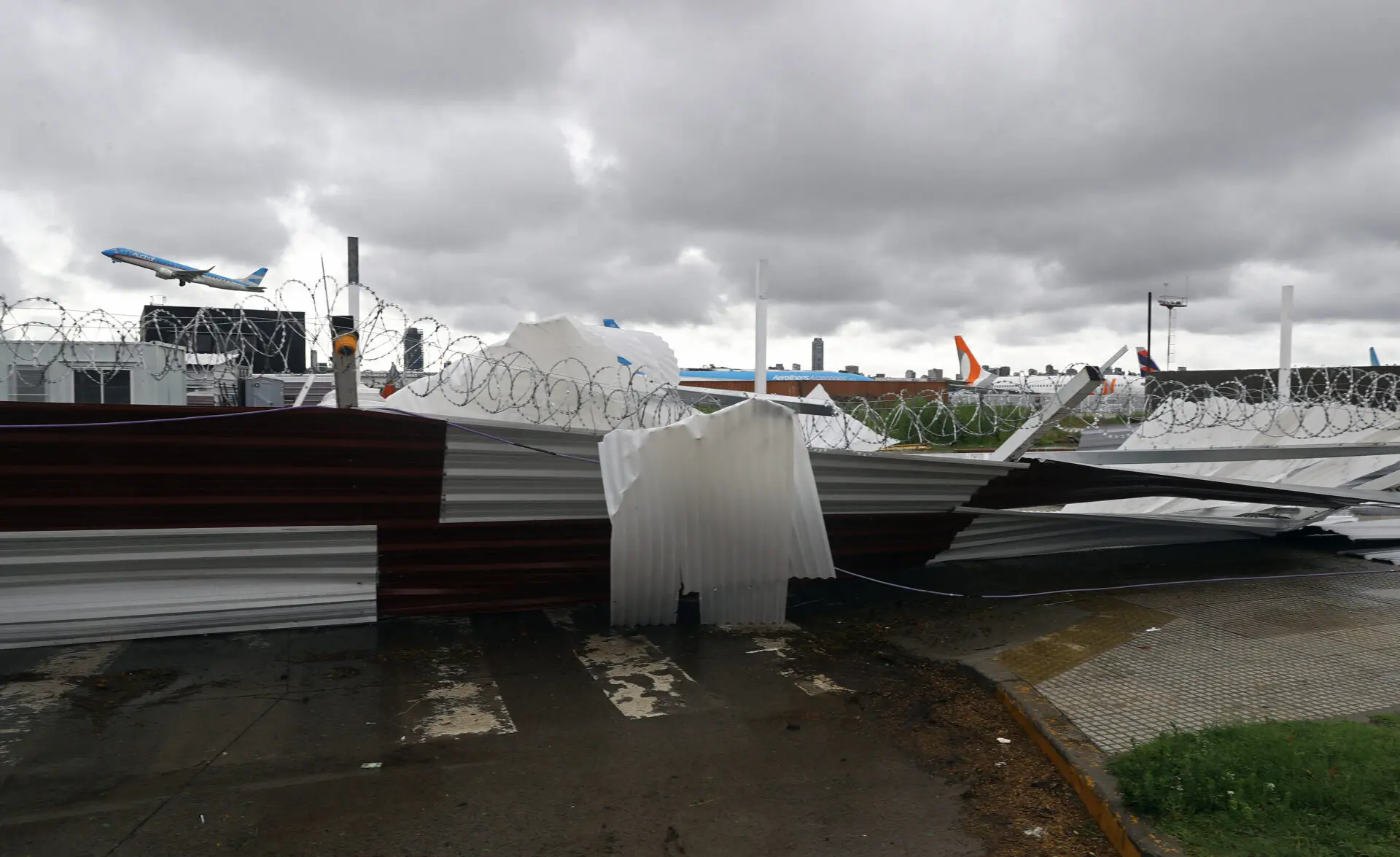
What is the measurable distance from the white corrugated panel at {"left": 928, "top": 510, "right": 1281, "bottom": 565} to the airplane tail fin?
41249 mm

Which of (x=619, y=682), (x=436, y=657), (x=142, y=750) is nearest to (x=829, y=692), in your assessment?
(x=619, y=682)

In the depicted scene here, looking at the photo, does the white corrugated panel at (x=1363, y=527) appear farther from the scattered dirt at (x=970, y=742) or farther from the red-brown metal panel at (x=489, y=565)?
the red-brown metal panel at (x=489, y=565)

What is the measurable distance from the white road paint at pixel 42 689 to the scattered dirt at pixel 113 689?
0.41 feet

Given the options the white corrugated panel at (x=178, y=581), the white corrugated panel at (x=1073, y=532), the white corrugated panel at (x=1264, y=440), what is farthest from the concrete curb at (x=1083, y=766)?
the white corrugated panel at (x=178, y=581)

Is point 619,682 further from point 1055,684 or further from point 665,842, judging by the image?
point 1055,684

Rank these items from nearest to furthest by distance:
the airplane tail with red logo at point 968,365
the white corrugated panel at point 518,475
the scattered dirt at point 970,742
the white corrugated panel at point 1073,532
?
the scattered dirt at point 970,742
the white corrugated panel at point 518,475
the white corrugated panel at point 1073,532
the airplane tail with red logo at point 968,365

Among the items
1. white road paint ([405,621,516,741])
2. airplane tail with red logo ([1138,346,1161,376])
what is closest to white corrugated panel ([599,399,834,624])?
white road paint ([405,621,516,741])

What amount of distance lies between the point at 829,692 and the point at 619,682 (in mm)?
1554

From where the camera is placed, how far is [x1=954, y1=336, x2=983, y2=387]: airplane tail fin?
55188mm

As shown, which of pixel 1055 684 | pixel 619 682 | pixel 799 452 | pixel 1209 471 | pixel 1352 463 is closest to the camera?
pixel 1055 684

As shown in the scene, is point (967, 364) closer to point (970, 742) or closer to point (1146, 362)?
point (1146, 362)

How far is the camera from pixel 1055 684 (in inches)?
247

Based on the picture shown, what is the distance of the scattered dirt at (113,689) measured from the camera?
6.02 metres

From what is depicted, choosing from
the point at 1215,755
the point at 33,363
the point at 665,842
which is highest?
the point at 33,363
